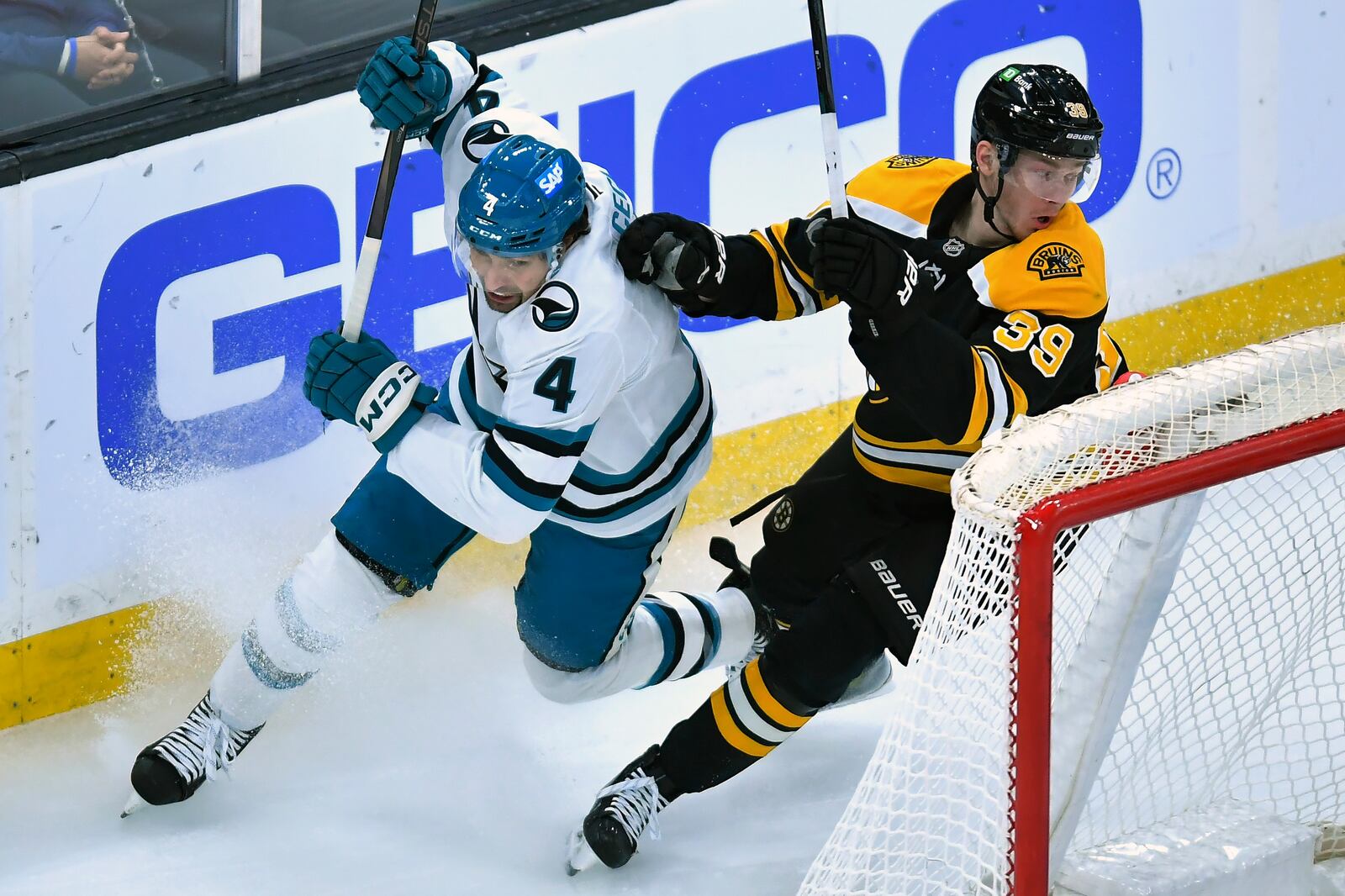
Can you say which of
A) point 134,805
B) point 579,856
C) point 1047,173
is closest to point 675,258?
point 1047,173

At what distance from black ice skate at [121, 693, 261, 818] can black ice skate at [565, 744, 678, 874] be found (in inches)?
23.8

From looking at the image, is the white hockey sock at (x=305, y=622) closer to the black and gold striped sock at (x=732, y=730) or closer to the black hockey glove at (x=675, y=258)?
the black and gold striped sock at (x=732, y=730)

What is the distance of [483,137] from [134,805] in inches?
49.6

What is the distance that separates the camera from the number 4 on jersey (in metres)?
2.46

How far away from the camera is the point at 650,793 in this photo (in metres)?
2.89

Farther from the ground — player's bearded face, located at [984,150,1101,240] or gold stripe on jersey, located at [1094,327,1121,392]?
player's bearded face, located at [984,150,1101,240]

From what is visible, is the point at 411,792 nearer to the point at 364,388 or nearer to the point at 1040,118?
the point at 364,388

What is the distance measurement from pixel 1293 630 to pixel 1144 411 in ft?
1.94

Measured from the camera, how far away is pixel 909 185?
2811 mm

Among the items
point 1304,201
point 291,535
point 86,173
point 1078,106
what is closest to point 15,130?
point 86,173

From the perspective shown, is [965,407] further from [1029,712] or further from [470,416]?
[470,416]

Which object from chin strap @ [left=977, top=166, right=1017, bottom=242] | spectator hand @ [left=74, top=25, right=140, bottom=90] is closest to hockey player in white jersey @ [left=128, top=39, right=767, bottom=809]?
chin strap @ [left=977, top=166, right=1017, bottom=242]

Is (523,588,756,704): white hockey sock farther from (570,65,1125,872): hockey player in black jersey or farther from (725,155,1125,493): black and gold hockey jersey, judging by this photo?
(725,155,1125,493): black and gold hockey jersey

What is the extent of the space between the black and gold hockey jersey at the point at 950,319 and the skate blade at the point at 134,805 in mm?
1286
